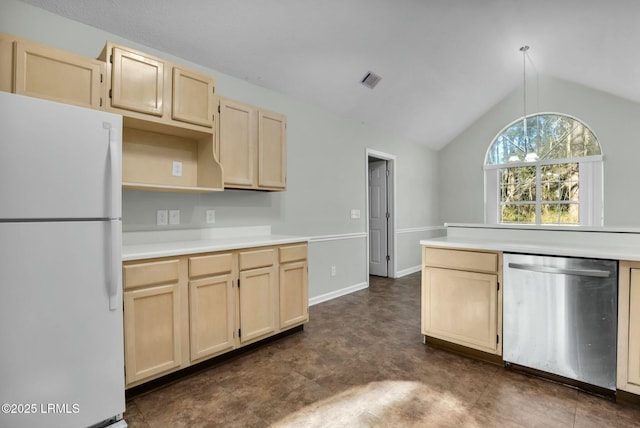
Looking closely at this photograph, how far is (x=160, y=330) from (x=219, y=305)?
44 cm

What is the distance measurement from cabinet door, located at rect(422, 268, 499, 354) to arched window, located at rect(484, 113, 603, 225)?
358 cm

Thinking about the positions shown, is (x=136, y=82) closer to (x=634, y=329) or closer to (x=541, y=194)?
(x=634, y=329)

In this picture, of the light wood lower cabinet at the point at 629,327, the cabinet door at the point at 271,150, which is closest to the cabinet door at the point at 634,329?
the light wood lower cabinet at the point at 629,327

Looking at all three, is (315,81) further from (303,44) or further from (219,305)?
(219,305)

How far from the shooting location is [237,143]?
292 centimetres

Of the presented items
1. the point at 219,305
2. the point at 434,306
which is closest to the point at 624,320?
the point at 434,306

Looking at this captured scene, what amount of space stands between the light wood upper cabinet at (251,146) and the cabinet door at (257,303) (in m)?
0.85

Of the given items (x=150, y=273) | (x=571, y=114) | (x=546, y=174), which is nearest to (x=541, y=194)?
(x=546, y=174)

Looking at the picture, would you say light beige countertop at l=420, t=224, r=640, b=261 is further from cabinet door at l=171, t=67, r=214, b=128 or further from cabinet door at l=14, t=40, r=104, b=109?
cabinet door at l=14, t=40, r=104, b=109

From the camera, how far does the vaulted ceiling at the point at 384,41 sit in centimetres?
256

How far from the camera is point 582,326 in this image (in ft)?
6.72

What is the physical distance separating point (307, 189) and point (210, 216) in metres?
1.35

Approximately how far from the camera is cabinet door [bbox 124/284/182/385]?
1974 mm

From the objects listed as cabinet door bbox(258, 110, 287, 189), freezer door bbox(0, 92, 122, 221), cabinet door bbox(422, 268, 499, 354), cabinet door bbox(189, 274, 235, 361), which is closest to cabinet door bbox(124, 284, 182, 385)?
cabinet door bbox(189, 274, 235, 361)
